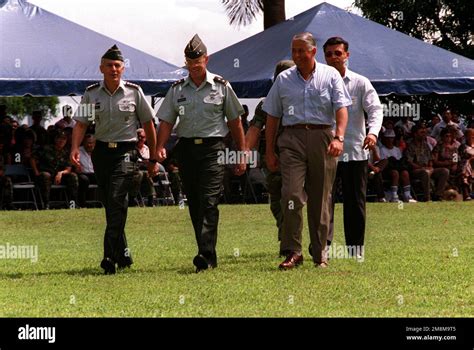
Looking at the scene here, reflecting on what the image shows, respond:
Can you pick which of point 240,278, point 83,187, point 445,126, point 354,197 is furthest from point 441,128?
point 240,278

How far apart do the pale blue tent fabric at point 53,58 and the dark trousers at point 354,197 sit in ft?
39.8

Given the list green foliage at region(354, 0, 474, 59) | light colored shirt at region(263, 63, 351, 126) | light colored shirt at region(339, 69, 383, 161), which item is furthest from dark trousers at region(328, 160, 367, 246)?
green foliage at region(354, 0, 474, 59)

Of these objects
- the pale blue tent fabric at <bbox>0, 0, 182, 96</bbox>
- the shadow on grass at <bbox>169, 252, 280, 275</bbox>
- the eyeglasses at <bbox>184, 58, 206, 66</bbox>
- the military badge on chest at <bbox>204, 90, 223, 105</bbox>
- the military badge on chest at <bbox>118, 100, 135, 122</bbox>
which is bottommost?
the shadow on grass at <bbox>169, 252, 280, 275</bbox>

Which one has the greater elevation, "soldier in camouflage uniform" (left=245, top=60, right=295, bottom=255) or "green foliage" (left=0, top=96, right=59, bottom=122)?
"green foliage" (left=0, top=96, right=59, bottom=122)

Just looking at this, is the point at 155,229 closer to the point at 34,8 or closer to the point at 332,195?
the point at 332,195

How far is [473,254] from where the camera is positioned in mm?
13195

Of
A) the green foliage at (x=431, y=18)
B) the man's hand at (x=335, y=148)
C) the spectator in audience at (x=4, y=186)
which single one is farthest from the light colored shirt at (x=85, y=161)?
the green foliage at (x=431, y=18)

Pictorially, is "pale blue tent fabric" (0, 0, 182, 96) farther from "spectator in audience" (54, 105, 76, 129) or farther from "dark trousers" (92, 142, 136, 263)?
"dark trousers" (92, 142, 136, 263)

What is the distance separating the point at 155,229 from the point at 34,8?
926 centimetres

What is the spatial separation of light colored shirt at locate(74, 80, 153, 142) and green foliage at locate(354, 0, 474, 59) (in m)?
31.4

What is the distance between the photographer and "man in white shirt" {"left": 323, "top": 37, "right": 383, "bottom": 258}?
39.4 ft

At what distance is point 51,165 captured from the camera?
23.6 m

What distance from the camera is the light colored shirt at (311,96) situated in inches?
439
